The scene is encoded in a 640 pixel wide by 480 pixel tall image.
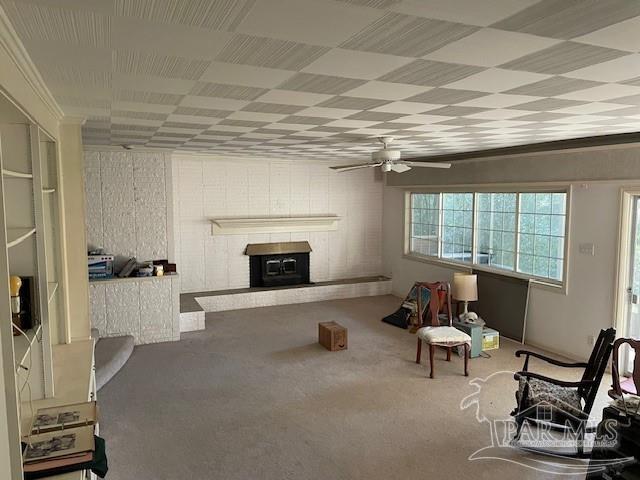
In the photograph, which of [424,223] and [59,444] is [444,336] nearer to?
[424,223]

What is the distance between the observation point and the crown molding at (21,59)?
1623mm

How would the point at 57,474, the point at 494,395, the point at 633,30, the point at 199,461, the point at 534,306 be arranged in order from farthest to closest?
the point at 534,306 < the point at 494,395 < the point at 199,461 < the point at 57,474 < the point at 633,30

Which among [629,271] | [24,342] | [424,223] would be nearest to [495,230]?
[424,223]

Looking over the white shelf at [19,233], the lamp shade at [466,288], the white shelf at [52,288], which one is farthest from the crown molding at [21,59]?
the lamp shade at [466,288]

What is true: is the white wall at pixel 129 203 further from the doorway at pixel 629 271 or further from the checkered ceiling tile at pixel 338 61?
the doorway at pixel 629 271

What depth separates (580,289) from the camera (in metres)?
5.17

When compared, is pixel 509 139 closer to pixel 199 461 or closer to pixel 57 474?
pixel 199 461

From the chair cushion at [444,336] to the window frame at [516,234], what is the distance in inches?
55.3

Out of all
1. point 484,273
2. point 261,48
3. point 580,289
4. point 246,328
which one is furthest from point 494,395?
point 261,48

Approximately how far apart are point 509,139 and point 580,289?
1837 millimetres

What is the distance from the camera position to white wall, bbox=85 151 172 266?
6211 millimetres

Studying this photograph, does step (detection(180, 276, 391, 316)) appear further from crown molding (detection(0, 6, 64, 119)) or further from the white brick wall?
crown molding (detection(0, 6, 64, 119))

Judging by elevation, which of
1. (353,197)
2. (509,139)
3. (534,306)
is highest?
(509,139)

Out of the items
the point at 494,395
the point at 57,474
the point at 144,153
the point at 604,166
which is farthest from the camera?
the point at 144,153
